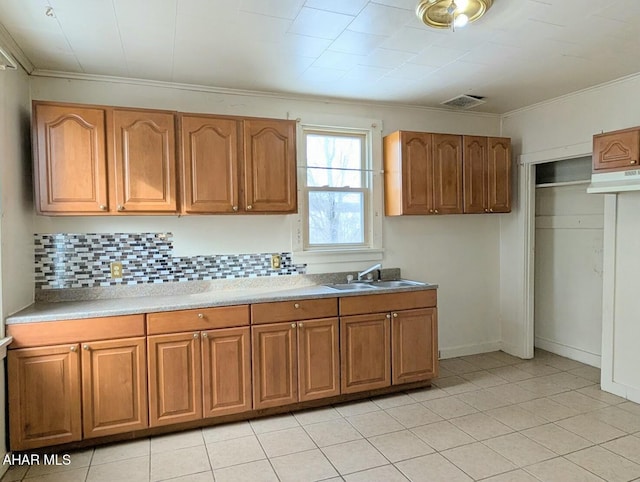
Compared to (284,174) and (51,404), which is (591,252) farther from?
(51,404)

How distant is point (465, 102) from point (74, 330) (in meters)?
3.55

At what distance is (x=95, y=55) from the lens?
274 cm

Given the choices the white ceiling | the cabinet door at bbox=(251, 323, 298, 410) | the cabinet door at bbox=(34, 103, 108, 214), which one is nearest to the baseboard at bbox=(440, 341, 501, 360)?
the cabinet door at bbox=(251, 323, 298, 410)

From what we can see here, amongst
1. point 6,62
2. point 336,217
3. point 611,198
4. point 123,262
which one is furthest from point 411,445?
point 6,62

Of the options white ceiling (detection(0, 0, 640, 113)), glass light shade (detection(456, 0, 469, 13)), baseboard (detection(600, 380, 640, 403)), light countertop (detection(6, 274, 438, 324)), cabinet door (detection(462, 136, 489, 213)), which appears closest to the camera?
glass light shade (detection(456, 0, 469, 13))

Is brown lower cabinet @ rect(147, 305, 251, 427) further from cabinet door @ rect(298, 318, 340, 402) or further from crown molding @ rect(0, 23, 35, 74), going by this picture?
crown molding @ rect(0, 23, 35, 74)

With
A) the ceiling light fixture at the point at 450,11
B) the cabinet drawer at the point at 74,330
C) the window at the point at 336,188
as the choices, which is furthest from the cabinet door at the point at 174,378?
the ceiling light fixture at the point at 450,11

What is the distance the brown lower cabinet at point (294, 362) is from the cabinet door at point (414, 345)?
50cm

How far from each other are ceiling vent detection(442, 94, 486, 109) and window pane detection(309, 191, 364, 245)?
1164 mm

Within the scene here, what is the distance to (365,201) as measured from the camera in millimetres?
3938

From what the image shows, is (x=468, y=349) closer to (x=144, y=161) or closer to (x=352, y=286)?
(x=352, y=286)

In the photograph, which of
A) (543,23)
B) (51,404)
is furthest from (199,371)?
(543,23)

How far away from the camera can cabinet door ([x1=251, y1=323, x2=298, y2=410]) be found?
9.68ft

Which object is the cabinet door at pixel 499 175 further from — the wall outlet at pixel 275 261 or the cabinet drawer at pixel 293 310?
the wall outlet at pixel 275 261
